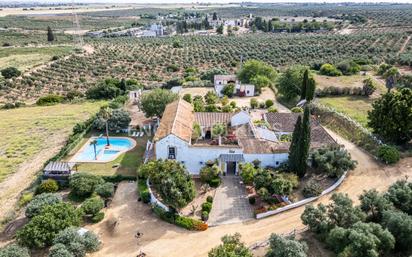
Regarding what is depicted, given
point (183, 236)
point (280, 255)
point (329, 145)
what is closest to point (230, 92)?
point (329, 145)

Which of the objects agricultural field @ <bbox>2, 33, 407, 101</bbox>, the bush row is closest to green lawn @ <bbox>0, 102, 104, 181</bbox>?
agricultural field @ <bbox>2, 33, 407, 101</bbox>

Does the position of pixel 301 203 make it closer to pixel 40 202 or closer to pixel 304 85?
pixel 40 202

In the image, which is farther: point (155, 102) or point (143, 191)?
point (155, 102)

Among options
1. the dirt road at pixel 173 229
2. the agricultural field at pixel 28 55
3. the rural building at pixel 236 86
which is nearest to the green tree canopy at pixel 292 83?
the rural building at pixel 236 86

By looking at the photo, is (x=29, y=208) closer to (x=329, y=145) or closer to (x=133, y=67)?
(x=329, y=145)

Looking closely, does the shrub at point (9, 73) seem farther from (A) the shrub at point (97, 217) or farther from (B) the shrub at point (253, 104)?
(A) the shrub at point (97, 217)

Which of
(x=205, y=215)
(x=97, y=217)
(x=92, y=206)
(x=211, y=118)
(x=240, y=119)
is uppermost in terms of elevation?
(x=240, y=119)

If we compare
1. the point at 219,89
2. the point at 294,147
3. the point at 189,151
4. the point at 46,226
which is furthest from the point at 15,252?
the point at 219,89
